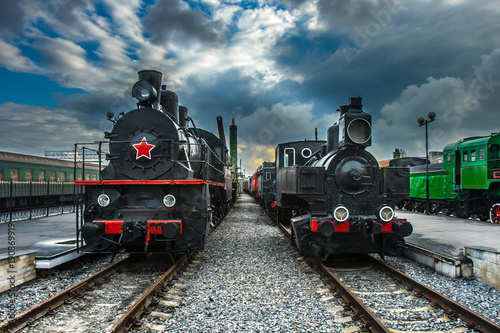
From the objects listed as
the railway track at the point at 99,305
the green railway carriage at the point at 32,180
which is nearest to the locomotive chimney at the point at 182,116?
the railway track at the point at 99,305

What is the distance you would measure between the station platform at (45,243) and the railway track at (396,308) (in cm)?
486

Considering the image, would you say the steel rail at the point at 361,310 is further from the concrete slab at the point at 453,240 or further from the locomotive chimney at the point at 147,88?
the locomotive chimney at the point at 147,88

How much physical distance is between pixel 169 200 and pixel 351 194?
3.61 meters

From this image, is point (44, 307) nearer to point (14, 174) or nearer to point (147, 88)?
point (147, 88)

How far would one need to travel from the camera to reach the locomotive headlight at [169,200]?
6.00 m

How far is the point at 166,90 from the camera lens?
8352mm

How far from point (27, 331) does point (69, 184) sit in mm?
18659

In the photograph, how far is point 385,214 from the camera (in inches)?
238

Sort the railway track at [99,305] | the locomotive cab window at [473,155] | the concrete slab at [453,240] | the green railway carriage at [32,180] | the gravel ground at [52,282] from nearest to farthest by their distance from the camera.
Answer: the railway track at [99,305] < the gravel ground at [52,282] < the concrete slab at [453,240] < the locomotive cab window at [473,155] < the green railway carriage at [32,180]

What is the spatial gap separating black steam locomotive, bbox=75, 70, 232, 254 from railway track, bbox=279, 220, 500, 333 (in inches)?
108

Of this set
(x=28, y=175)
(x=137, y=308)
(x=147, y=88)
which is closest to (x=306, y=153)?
(x=147, y=88)

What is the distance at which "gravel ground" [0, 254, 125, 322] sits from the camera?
453cm

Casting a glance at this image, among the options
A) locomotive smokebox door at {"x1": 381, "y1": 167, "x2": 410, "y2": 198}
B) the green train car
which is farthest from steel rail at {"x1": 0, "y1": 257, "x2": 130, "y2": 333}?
the green train car

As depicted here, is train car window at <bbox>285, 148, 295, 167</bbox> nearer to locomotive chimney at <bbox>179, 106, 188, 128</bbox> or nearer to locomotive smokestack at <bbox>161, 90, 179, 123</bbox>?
locomotive chimney at <bbox>179, 106, 188, 128</bbox>
